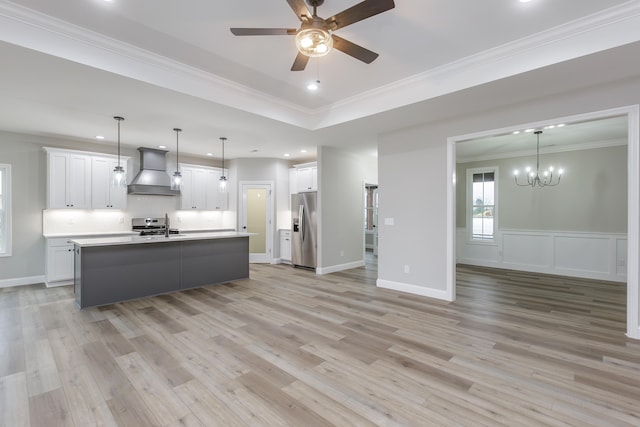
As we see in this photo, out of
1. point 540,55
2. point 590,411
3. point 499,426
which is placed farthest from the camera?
point 540,55

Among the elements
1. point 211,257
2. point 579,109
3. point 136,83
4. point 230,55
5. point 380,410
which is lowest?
point 380,410

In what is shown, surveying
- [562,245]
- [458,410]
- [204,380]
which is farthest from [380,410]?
[562,245]

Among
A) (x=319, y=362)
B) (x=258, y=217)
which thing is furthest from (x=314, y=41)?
(x=258, y=217)

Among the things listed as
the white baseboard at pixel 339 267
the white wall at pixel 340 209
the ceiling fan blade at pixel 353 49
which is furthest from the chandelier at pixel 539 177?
the ceiling fan blade at pixel 353 49

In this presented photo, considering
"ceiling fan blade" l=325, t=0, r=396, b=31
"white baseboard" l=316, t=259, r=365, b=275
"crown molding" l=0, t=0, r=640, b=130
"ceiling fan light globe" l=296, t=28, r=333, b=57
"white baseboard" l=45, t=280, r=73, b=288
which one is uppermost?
"crown molding" l=0, t=0, r=640, b=130

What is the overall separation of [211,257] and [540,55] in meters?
5.53

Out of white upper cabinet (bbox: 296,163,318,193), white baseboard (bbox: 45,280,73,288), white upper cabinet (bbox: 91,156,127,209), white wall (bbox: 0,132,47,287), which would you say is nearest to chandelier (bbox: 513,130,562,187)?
white upper cabinet (bbox: 296,163,318,193)

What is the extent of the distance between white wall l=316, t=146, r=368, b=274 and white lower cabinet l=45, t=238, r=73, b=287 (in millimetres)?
4789

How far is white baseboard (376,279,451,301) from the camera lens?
4.59 metres

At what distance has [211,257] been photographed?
18.3ft

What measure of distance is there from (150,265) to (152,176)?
2.72 metres

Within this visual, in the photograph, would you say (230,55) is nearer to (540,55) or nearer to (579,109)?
(540,55)

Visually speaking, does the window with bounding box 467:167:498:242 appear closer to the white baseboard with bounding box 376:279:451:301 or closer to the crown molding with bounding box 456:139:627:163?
the crown molding with bounding box 456:139:627:163

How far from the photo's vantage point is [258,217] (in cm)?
809
